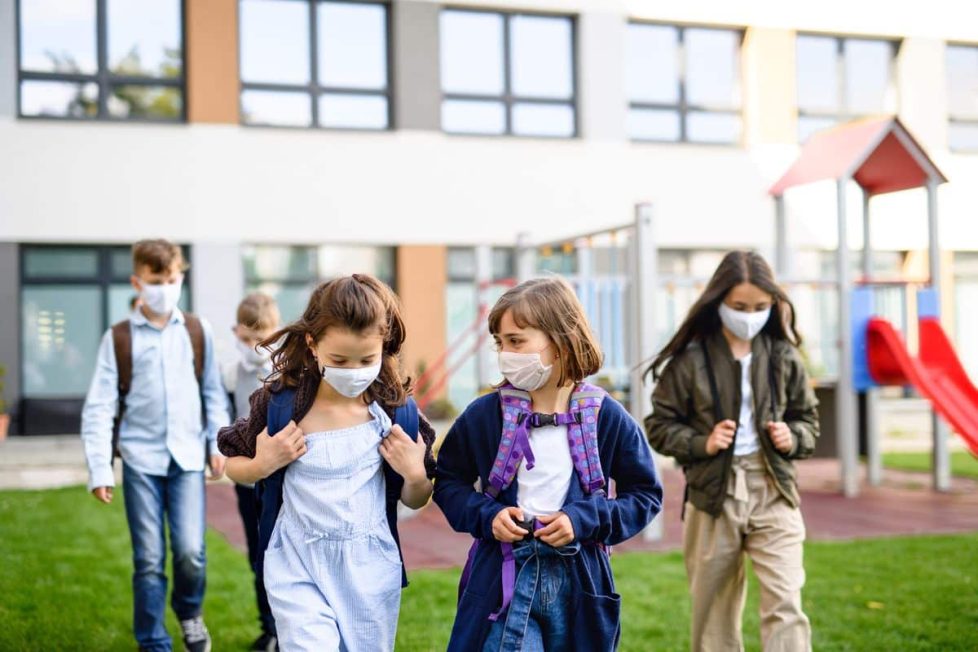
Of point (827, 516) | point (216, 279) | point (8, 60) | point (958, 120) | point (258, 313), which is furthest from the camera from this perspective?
point (958, 120)

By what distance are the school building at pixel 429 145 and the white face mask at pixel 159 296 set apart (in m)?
8.85

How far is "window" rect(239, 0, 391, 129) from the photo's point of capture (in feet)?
57.3

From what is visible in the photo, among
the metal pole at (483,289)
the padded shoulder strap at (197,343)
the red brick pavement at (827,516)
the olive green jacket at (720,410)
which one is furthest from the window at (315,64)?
the olive green jacket at (720,410)

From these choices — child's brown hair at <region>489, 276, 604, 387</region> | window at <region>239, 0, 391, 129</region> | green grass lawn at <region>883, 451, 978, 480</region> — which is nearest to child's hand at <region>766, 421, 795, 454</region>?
child's brown hair at <region>489, 276, 604, 387</region>

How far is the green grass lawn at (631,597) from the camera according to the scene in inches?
228

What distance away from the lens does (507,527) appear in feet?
10.4

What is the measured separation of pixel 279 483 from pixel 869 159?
1035 centimetres

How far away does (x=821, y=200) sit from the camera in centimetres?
1970

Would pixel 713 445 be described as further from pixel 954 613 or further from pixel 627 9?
pixel 627 9

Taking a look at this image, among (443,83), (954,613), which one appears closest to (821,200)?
(443,83)

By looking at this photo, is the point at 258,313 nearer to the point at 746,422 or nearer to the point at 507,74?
the point at 746,422

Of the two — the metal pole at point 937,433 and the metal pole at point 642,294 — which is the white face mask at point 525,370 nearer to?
the metal pole at point 642,294

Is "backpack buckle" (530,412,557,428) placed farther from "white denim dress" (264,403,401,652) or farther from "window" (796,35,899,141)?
"window" (796,35,899,141)

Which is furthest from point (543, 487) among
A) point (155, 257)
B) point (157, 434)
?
point (155, 257)
